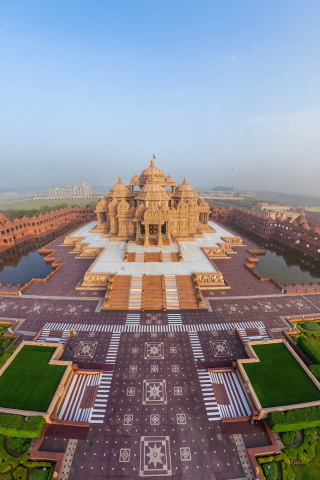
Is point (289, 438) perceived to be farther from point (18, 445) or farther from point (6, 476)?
point (6, 476)

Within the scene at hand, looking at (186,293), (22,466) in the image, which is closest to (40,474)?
(22,466)

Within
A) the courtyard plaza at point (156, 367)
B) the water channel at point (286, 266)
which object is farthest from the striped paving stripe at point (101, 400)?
the water channel at point (286, 266)

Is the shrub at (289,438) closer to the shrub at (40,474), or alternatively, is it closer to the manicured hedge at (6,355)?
the shrub at (40,474)

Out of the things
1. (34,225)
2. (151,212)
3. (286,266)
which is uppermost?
(151,212)

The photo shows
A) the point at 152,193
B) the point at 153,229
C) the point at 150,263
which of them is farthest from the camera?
the point at 153,229

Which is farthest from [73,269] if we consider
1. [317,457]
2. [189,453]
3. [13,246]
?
[317,457]

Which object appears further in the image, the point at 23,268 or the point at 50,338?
the point at 23,268

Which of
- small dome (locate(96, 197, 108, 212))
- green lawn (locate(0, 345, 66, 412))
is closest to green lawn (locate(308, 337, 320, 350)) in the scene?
green lawn (locate(0, 345, 66, 412))
